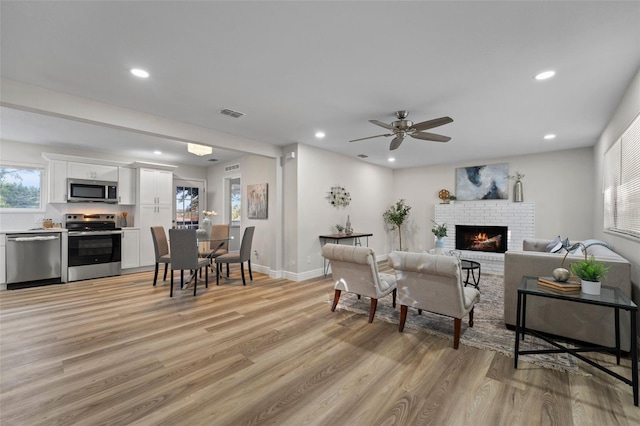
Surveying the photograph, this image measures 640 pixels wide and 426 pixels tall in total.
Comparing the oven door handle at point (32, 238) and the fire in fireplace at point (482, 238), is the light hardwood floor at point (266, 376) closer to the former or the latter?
the oven door handle at point (32, 238)

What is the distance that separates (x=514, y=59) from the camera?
2387 mm

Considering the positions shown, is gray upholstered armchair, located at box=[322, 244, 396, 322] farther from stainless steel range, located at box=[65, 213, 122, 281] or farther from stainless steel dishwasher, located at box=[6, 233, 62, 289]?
stainless steel dishwasher, located at box=[6, 233, 62, 289]

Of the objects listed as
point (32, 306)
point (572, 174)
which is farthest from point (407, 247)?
point (32, 306)

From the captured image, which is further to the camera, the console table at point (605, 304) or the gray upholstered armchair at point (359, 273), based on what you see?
the gray upholstered armchair at point (359, 273)

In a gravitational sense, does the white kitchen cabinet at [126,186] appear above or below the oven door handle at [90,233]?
above

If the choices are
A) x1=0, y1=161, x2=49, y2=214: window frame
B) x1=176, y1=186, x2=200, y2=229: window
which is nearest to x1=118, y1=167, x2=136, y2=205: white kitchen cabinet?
x1=0, y1=161, x2=49, y2=214: window frame

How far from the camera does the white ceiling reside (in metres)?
1.85

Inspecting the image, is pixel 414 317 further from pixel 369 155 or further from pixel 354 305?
pixel 369 155

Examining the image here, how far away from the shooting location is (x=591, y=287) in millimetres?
2123

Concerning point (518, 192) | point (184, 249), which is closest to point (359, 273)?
point (184, 249)

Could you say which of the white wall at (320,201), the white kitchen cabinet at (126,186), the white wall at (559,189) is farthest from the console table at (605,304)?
the white kitchen cabinet at (126,186)

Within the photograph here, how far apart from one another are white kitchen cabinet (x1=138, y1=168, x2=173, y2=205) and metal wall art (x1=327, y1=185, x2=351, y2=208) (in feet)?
12.7

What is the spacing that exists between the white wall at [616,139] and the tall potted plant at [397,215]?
3.77m

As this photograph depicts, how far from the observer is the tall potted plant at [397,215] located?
749 centimetres
